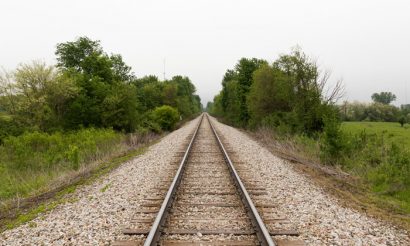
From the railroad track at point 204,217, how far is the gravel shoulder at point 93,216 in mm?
393

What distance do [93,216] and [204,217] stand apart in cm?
216

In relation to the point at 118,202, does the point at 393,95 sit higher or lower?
higher

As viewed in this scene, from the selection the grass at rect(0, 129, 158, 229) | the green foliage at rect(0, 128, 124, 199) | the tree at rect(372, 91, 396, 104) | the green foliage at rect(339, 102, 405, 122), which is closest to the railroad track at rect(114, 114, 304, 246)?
the grass at rect(0, 129, 158, 229)

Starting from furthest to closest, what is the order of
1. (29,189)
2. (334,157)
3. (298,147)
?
(298,147) < (334,157) < (29,189)

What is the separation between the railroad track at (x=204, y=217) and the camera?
5.11m

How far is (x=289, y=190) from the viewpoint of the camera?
8344 mm

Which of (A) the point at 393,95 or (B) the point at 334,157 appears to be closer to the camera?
(B) the point at 334,157

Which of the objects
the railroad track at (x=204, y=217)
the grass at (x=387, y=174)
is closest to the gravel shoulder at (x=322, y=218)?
the railroad track at (x=204, y=217)

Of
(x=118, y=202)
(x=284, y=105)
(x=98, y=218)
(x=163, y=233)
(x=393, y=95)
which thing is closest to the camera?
(x=163, y=233)

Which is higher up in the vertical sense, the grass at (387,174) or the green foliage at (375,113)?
the green foliage at (375,113)

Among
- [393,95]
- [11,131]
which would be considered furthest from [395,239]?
[393,95]

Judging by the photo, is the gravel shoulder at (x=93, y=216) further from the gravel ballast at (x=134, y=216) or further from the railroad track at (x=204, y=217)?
the railroad track at (x=204, y=217)

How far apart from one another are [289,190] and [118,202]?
4186 mm

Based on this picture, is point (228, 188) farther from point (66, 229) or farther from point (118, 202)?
point (66, 229)
